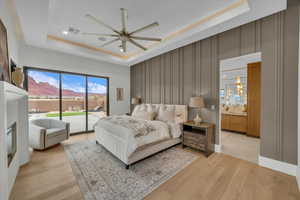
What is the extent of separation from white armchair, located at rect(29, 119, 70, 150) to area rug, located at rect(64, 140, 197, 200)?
46cm

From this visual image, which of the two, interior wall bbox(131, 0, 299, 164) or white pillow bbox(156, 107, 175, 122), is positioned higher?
interior wall bbox(131, 0, 299, 164)

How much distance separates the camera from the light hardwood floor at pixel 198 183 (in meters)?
1.71

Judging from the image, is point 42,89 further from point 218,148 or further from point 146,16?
point 218,148

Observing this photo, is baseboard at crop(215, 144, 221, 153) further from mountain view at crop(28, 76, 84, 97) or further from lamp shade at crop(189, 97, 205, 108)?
mountain view at crop(28, 76, 84, 97)

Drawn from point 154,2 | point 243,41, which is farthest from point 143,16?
point 243,41

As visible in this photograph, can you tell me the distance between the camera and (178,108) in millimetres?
3736

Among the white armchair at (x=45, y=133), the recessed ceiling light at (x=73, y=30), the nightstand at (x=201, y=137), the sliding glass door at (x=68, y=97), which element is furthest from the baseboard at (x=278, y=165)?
the recessed ceiling light at (x=73, y=30)

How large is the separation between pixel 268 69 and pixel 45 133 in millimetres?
5170

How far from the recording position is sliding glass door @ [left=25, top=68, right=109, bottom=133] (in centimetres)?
392

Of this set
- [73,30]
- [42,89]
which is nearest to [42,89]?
[42,89]

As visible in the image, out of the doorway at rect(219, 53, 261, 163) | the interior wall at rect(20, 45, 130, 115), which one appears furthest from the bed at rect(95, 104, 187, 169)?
the interior wall at rect(20, 45, 130, 115)

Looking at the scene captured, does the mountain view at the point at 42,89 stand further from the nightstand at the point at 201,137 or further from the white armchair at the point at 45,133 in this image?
the nightstand at the point at 201,137

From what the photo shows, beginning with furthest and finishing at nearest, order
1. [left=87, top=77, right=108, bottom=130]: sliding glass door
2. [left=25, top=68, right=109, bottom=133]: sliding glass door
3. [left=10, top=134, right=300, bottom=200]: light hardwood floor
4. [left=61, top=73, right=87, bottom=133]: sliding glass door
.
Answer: [left=87, top=77, right=108, bottom=130]: sliding glass door
[left=61, top=73, right=87, bottom=133]: sliding glass door
[left=25, top=68, right=109, bottom=133]: sliding glass door
[left=10, top=134, right=300, bottom=200]: light hardwood floor

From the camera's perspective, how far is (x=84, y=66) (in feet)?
15.2
